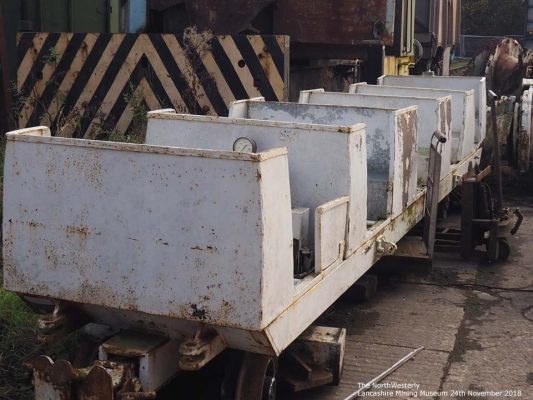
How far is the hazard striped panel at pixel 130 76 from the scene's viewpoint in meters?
6.22

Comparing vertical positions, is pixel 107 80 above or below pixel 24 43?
below

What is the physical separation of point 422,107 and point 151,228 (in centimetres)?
284

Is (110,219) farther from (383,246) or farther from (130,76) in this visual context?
(130,76)

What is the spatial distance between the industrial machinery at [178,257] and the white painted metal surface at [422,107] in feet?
5.47

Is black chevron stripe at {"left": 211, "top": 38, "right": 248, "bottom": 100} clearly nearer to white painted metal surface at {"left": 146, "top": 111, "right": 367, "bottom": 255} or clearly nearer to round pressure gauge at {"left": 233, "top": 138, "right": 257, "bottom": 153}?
white painted metal surface at {"left": 146, "top": 111, "right": 367, "bottom": 255}

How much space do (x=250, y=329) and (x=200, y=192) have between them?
0.48 meters

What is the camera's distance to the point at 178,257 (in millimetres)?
2809

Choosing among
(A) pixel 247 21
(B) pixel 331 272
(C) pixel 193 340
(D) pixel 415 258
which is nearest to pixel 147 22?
(A) pixel 247 21

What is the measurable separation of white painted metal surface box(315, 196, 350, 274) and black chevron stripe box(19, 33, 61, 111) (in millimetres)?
3803

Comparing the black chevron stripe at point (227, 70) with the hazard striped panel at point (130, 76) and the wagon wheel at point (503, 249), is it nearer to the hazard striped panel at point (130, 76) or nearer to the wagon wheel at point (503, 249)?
the hazard striped panel at point (130, 76)

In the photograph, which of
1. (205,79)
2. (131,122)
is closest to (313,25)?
(205,79)

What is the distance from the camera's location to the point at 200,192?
2.77 meters

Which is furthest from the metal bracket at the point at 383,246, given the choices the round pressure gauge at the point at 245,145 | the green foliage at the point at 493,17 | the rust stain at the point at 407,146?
the green foliage at the point at 493,17

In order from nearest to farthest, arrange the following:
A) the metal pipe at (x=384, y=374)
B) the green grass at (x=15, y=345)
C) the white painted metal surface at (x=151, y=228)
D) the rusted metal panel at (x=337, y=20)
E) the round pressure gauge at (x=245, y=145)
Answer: the white painted metal surface at (x=151, y=228), the green grass at (x=15, y=345), the metal pipe at (x=384, y=374), the round pressure gauge at (x=245, y=145), the rusted metal panel at (x=337, y=20)
